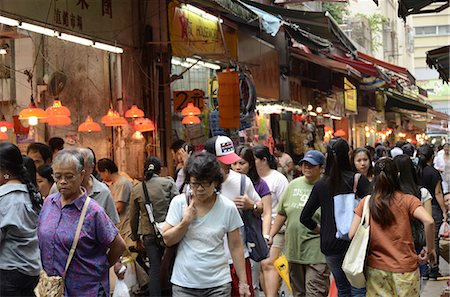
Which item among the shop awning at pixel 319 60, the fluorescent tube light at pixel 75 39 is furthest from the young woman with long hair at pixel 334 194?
the shop awning at pixel 319 60

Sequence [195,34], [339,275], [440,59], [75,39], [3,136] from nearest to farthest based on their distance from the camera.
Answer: [339,275] → [3,136] → [75,39] → [195,34] → [440,59]

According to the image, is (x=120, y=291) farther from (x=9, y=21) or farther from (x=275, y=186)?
(x=9, y=21)

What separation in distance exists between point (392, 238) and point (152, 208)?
393 centimetres

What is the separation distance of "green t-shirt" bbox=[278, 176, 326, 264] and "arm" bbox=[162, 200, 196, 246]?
2622mm

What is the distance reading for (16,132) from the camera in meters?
11.8

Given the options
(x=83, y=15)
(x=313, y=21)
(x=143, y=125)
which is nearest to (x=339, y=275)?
(x=83, y=15)

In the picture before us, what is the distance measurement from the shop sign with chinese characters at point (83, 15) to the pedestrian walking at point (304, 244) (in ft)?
14.2

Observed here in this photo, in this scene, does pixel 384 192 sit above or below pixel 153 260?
above

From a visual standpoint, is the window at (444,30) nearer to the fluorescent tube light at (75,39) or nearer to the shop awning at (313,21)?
the shop awning at (313,21)

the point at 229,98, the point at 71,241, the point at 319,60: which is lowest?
the point at 71,241

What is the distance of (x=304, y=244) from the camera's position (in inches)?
318

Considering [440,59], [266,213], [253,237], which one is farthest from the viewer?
[440,59]

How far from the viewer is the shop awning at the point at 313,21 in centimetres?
1576

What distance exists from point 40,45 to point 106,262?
723 centimetres
